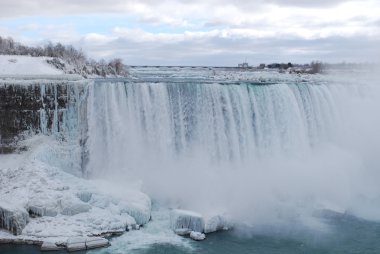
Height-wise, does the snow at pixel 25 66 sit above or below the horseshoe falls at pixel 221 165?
above

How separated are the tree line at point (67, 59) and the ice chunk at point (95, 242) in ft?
45.1

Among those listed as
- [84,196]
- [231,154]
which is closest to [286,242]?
[84,196]

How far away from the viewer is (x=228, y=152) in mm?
21844

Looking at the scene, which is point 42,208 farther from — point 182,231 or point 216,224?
point 216,224

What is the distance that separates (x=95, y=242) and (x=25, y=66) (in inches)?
494

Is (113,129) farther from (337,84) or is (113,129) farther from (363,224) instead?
(337,84)

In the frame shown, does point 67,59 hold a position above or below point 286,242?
above

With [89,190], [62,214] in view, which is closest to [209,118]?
[89,190]

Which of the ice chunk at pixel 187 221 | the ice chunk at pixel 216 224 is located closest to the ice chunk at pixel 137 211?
the ice chunk at pixel 187 221

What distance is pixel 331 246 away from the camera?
1527cm

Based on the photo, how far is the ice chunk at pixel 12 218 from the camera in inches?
591

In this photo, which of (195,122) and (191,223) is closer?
(191,223)

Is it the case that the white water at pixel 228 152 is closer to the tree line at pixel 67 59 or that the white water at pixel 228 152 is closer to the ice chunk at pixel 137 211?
the ice chunk at pixel 137 211

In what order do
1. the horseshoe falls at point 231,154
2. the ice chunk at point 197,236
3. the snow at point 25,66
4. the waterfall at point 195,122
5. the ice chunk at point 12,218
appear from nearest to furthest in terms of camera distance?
the ice chunk at point 12,218 < the ice chunk at point 197,236 < the horseshoe falls at point 231,154 < the waterfall at point 195,122 < the snow at point 25,66
